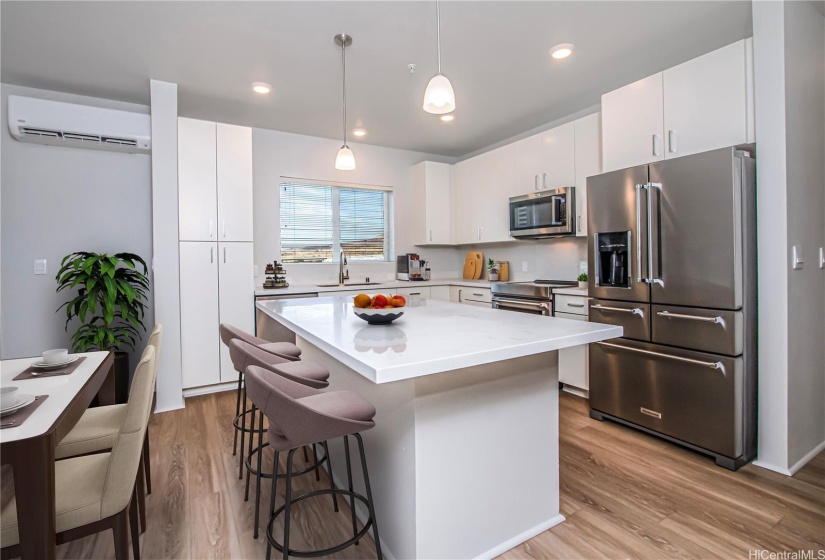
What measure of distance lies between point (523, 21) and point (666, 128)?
1.22 m

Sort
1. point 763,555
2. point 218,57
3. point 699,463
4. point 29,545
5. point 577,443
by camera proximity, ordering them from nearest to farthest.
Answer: point 29,545 < point 763,555 < point 699,463 < point 577,443 < point 218,57

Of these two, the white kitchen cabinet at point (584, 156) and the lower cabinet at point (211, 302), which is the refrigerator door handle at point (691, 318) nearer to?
the white kitchen cabinet at point (584, 156)

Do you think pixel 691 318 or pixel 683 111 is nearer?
pixel 691 318

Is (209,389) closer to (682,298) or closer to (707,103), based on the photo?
(682,298)

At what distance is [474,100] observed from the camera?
12.2 feet

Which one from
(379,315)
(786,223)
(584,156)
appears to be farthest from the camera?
(584,156)

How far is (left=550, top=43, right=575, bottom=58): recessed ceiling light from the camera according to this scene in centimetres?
279

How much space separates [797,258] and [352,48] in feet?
9.89

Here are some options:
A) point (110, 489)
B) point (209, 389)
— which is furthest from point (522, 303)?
point (110, 489)

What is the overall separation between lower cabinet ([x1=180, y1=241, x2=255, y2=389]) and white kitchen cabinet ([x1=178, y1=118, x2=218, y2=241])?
Result: 5.5 inches

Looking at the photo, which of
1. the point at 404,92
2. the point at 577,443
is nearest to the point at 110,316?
the point at 404,92

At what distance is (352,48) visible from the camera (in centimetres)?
280

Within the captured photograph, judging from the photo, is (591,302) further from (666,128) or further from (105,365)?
(105,365)

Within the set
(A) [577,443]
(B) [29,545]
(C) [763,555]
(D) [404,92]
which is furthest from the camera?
(D) [404,92]
